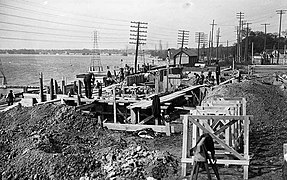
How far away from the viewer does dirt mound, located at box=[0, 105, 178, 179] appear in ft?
28.8

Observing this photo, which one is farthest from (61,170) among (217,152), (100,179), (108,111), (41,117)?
(108,111)

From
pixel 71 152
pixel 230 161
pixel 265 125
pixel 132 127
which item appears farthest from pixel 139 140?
pixel 265 125

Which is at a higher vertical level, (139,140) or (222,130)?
(222,130)

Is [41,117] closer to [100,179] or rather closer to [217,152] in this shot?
[100,179]

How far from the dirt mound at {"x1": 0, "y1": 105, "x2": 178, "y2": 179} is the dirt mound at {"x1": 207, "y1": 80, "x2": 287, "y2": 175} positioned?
2334 millimetres

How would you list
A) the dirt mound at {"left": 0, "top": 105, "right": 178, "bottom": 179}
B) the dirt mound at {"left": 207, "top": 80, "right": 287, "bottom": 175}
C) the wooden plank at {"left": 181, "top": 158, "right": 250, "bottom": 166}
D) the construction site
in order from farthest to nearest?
the dirt mound at {"left": 207, "top": 80, "right": 287, "bottom": 175} < the dirt mound at {"left": 0, "top": 105, "right": 178, "bottom": 179} < the construction site < the wooden plank at {"left": 181, "top": 158, "right": 250, "bottom": 166}

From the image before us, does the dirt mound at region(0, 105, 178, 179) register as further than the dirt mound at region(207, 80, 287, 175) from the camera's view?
No

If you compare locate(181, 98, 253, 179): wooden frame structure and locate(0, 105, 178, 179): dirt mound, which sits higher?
locate(181, 98, 253, 179): wooden frame structure

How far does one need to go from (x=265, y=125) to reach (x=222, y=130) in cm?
595

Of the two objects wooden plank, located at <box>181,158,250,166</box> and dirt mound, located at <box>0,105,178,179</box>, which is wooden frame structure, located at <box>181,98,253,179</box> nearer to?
wooden plank, located at <box>181,158,250,166</box>

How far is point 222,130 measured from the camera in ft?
25.8

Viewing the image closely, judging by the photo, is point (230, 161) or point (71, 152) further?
point (71, 152)

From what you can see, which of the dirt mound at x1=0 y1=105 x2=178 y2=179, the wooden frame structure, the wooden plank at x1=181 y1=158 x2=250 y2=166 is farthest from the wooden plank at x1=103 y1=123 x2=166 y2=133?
the wooden plank at x1=181 y1=158 x2=250 y2=166

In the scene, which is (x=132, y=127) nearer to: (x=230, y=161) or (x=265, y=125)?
(x=265, y=125)
